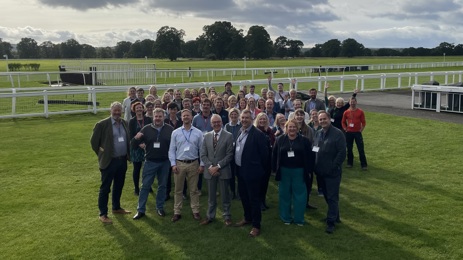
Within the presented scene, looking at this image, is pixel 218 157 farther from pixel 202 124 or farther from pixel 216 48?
pixel 216 48

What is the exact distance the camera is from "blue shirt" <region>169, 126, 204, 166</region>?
6668 millimetres

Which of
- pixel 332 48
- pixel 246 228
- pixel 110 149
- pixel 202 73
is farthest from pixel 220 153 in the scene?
pixel 332 48

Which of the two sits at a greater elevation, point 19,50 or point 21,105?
point 19,50

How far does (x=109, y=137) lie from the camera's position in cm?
668

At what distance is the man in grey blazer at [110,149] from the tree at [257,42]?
3794 inches

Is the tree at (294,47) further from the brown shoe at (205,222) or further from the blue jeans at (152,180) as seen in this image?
the brown shoe at (205,222)

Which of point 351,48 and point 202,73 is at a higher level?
point 351,48

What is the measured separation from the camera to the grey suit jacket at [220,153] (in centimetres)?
643

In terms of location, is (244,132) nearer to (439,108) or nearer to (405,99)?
(439,108)

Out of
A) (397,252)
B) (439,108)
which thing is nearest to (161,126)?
(397,252)

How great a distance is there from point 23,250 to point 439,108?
17.0 meters

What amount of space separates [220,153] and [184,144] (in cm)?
63

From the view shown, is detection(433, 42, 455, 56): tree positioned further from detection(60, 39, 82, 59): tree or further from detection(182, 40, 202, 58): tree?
detection(60, 39, 82, 59): tree

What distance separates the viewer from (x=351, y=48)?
111 m
